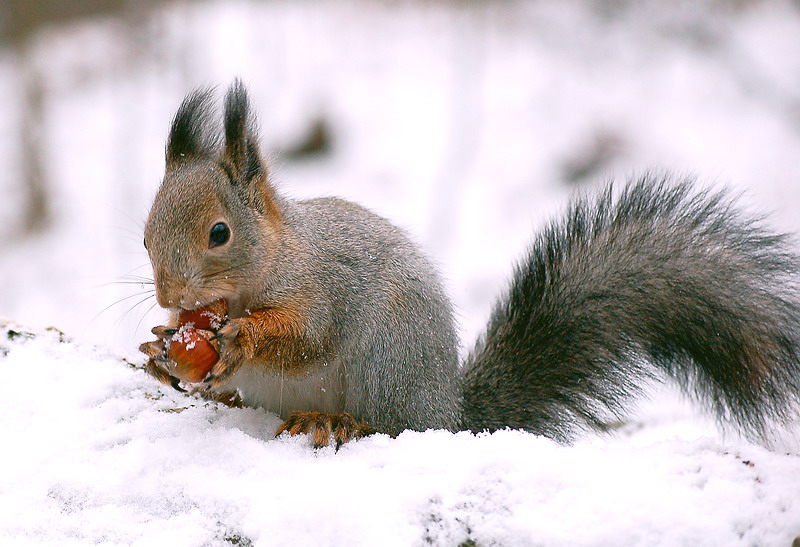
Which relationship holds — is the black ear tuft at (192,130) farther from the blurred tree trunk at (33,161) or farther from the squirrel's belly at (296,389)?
the blurred tree trunk at (33,161)

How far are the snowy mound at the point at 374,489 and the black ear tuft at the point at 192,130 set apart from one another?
596 mm

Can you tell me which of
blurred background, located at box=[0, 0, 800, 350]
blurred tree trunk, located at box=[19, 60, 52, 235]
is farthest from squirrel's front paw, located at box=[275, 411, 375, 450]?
blurred tree trunk, located at box=[19, 60, 52, 235]

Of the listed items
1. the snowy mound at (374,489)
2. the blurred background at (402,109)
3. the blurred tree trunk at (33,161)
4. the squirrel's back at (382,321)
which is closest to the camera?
the snowy mound at (374,489)

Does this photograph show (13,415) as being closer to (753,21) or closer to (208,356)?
(208,356)

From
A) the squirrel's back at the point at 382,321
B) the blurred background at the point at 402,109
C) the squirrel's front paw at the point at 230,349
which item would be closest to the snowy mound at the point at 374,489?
the squirrel's front paw at the point at 230,349

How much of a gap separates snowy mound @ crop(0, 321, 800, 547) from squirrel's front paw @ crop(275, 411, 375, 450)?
0.03 metres

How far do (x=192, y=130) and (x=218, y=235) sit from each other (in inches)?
10.8

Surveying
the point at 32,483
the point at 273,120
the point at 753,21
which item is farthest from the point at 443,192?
the point at 32,483

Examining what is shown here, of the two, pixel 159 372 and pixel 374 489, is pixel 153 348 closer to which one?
pixel 159 372

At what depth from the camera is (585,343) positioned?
71.1 inches

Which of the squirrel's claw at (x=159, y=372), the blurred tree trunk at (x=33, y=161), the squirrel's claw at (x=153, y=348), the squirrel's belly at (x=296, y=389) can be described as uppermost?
the squirrel's claw at (x=153, y=348)

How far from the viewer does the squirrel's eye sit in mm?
1726

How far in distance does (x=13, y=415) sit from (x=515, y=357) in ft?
3.47

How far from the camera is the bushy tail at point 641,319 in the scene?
1.61 metres
